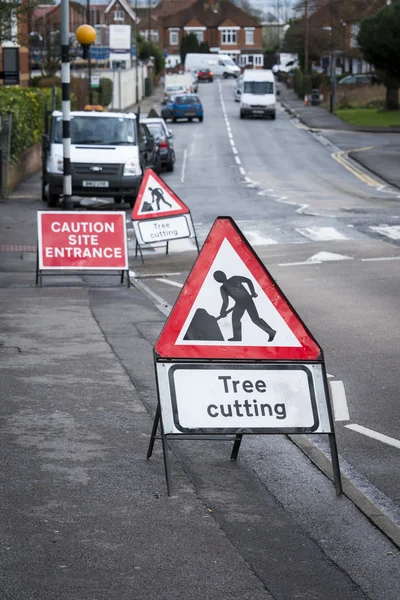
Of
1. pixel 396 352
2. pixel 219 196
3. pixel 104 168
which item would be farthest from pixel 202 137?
pixel 396 352

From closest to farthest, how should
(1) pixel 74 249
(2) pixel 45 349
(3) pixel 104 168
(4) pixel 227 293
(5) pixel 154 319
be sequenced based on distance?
(4) pixel 227 293, (2) pixel 45 349, (5) pixel 154 319, (1) pixel 74 249, (3) pixel 104 168

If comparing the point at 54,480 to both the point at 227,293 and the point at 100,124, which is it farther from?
the point at 100,124

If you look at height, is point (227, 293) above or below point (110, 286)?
above

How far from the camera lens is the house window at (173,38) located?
17041 cm

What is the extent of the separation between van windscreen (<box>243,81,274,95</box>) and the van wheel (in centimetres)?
4084

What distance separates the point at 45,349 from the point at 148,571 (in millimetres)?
5577

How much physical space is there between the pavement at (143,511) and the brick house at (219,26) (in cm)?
15877

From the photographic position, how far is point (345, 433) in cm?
802

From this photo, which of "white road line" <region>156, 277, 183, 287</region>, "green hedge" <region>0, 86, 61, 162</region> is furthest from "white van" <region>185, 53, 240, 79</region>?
"white road line" <region>156, 277, 183, 287</region>

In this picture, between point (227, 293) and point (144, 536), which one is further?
point (227, 293)

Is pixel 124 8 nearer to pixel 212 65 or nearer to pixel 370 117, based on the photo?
pixel 212 65

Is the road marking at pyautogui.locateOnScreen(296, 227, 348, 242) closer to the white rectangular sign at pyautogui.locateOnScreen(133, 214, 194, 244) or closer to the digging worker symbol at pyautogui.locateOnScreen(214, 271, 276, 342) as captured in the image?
the white rectangular sign at pyautogui.locateOnScreen(133, 214, 194, 244)

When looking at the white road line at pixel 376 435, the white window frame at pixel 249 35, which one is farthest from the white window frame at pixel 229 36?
the white road line at pixel 376 435

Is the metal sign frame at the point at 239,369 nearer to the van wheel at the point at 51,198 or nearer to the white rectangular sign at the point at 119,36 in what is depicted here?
the van wheel at the point at 51,198
